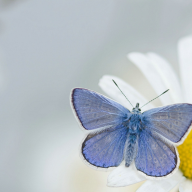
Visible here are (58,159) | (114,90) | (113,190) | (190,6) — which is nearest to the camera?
(114,90)

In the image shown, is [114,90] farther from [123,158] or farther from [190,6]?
[190,6]

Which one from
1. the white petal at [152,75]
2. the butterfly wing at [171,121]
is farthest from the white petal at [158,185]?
the white petal at [152,75]

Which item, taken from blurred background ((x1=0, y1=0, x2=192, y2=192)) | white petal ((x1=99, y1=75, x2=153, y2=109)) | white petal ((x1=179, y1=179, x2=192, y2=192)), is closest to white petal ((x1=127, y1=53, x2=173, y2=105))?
white petal ((x1=99, y1=75, x2=153, y2=109))

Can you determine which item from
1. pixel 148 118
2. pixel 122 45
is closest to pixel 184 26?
pixel 122 45

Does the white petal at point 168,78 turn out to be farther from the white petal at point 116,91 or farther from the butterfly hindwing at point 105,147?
the butterfly hindwing at point 105,147

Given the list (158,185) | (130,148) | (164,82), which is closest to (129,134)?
(130,148)

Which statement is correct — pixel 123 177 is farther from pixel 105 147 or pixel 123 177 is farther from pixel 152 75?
pixel 152 75

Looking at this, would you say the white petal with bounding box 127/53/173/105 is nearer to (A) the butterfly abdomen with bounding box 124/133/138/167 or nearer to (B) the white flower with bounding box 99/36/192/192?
(B) the white flower with bounding box 99/36/192/192
